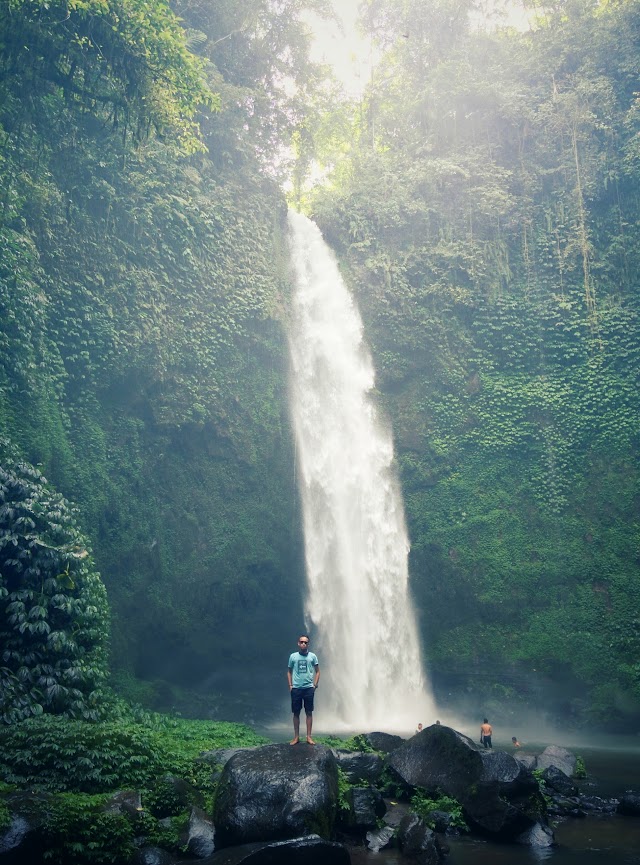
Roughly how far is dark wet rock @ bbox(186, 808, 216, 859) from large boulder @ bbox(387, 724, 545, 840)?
3188 millimetres

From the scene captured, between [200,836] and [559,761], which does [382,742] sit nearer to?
[559,761]

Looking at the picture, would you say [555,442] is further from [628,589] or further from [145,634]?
[145,634]

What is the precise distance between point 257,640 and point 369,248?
42.2 feet

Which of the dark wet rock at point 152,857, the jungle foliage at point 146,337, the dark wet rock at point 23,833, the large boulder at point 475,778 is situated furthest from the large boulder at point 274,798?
the jungle foliage at point 146,337

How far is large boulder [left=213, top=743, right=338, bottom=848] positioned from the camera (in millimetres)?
6617

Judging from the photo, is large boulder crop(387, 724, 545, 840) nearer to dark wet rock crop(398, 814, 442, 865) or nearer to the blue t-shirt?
dark wet rock crop(398, 814, 442, 865)

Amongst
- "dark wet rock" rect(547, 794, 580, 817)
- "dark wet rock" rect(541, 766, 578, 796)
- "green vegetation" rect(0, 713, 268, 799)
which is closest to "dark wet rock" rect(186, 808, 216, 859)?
"green vegetation" rect(0, 713, 268, 799)

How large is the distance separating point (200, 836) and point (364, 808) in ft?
6.43

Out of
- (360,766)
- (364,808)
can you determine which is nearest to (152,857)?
(364,808)

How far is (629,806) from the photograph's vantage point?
8789mm

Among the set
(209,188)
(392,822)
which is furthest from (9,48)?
(392,822)

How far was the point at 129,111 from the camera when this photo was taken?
16328mm

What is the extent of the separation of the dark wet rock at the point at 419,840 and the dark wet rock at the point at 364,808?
35 cm

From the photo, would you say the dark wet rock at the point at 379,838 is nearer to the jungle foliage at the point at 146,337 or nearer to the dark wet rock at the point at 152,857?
the dark wet rock at the point at 152,857
